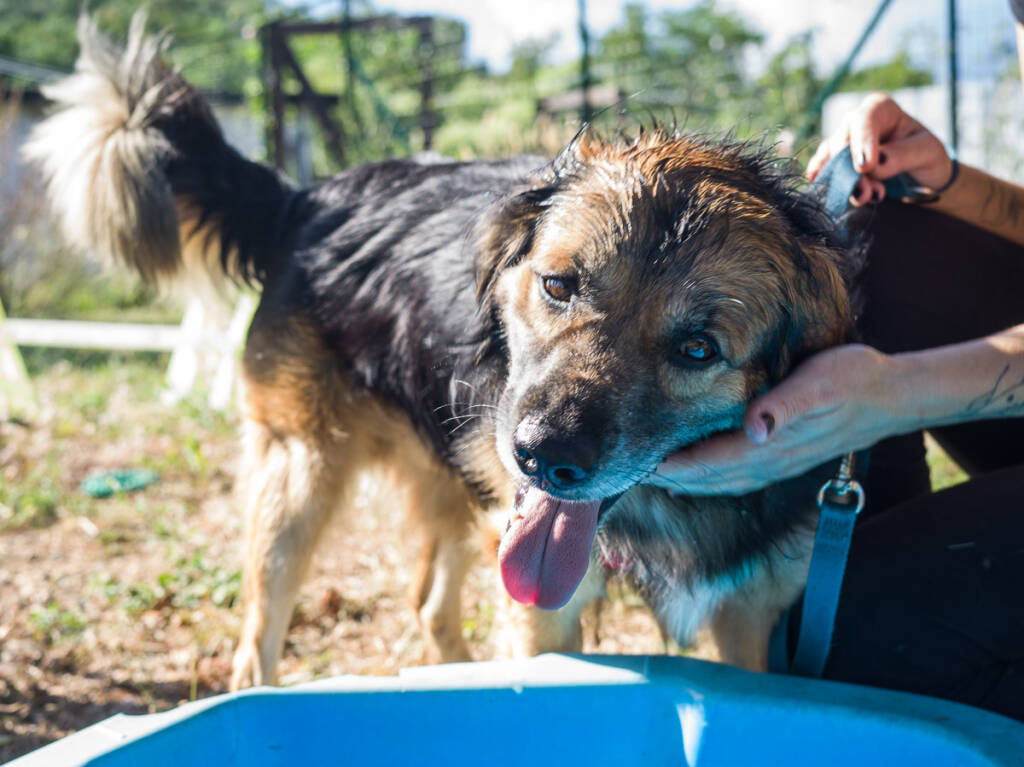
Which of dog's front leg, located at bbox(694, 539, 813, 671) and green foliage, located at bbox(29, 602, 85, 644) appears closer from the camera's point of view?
dog's front leg, located at bbox(694, 539, 813, 671)

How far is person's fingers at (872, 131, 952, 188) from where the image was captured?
2424mm

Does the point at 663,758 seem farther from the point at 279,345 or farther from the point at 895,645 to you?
the point at 279,345

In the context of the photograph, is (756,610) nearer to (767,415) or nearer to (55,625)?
(767,415)

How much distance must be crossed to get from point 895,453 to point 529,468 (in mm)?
1572

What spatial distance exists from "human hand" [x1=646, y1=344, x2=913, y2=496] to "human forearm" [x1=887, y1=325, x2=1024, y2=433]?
2cm

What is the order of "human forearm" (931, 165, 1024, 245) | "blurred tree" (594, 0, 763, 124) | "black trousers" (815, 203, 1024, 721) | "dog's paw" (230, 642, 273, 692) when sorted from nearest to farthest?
"black trousers" (815, 203, 1024, 721)
"human forearm" (931, 165, 1024, 245)
"dog's paw" (230, 642, 273, 692)
"blurred tree" (594, 0, 763, 124)

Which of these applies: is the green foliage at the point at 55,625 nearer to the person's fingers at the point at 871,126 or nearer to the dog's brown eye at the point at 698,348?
the dog's brown eye at the point at 698,348

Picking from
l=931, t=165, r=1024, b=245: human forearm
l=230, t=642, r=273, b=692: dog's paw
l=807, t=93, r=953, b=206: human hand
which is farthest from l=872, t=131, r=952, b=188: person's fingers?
l=230, t=642, r=273, b=692: dog's paw

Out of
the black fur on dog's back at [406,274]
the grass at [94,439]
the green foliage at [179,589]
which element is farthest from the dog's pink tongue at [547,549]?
the grass at [94,439]

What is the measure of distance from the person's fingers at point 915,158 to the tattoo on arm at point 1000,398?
72 cm

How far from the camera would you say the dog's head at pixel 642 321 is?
1.75 m

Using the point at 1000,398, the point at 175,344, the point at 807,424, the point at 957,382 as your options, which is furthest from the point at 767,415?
the point at 175,344

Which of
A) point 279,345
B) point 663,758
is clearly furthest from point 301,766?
point 279,345

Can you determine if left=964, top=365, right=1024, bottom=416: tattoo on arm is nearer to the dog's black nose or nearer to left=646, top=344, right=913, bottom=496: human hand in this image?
left=646, top=344, right=913, bottom=496: human hand
